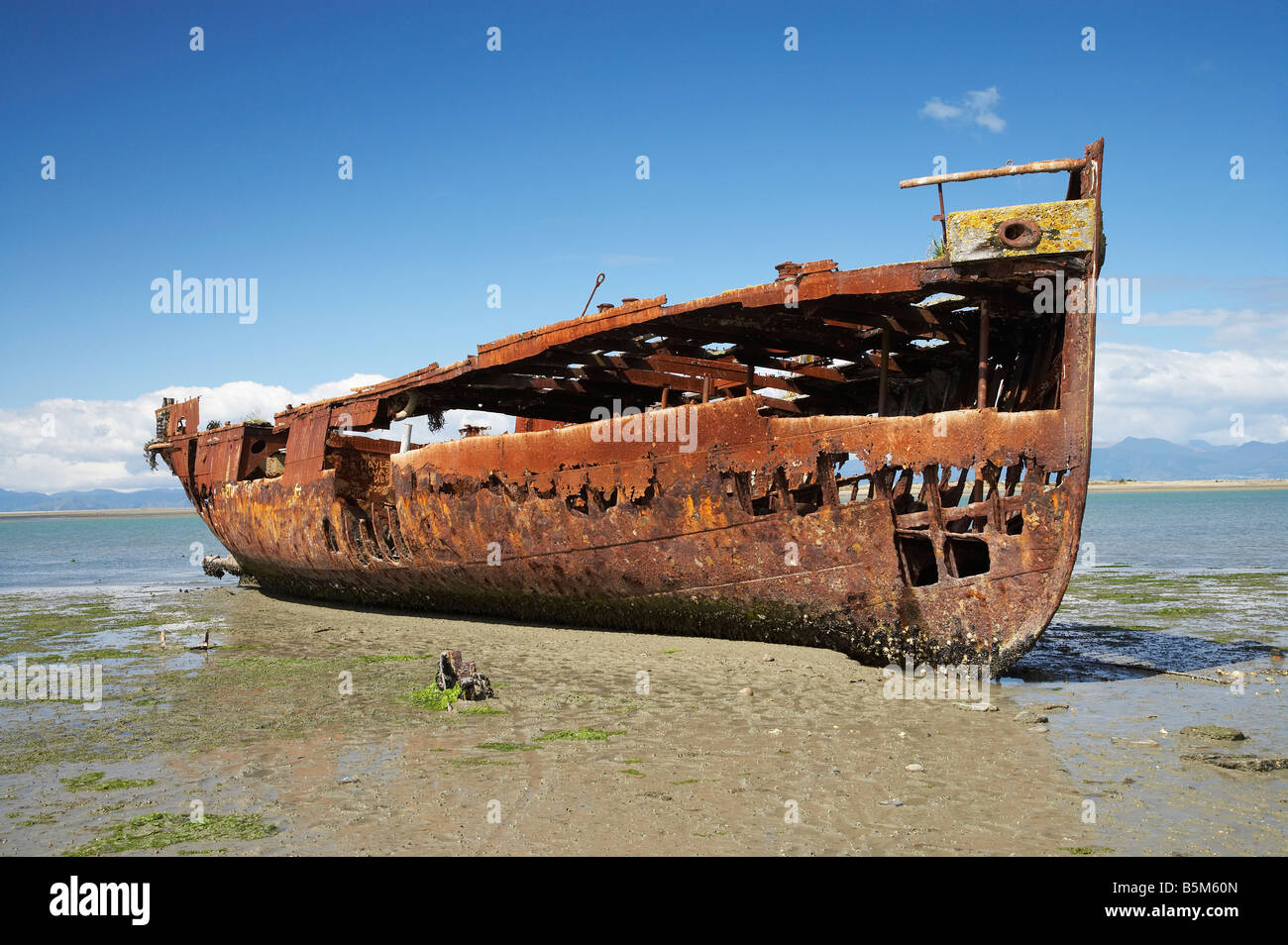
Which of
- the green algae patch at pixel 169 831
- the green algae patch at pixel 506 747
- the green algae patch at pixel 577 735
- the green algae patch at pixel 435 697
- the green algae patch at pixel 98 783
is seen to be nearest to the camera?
the green algae patch at pixel 169 831

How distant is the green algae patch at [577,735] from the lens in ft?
16.0

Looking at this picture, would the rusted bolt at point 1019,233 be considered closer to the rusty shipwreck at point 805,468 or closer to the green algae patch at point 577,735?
the rusty shipwreck at point 805,468

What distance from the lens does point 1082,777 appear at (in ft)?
13.9

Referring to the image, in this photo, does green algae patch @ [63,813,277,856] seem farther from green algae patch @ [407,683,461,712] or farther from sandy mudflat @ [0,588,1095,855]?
green algae patch @ [407,683,461,712]

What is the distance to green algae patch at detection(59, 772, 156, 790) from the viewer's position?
4.25 meters

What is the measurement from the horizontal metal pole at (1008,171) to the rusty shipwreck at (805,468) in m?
0.02

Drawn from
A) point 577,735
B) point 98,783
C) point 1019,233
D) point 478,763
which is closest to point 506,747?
point 478,763

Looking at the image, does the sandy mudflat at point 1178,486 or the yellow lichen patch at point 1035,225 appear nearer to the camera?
the yellow lichen patch at point 1035,225

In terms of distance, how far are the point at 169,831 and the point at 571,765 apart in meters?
1.79

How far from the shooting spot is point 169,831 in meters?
3.61

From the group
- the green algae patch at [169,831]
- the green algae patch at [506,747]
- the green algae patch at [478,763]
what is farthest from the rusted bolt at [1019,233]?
the green algae patch at [169,831]
